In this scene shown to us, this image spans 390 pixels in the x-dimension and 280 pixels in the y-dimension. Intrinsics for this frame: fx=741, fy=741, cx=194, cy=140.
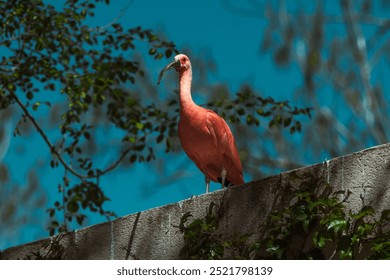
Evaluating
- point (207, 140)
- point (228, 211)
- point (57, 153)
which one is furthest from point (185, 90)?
point (57, 153)

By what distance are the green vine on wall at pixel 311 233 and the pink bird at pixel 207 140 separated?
2.38 feet

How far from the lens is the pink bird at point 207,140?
5379 millimetres

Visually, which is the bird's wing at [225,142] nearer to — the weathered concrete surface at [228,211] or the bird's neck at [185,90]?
the bird's neck at [185,90]

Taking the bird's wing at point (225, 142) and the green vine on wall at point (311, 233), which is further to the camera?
the bird's wing at point (225, 142)

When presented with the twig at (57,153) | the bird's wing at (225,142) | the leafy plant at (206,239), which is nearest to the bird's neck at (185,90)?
the bird's wing at (225,142)

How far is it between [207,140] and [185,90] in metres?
0.43

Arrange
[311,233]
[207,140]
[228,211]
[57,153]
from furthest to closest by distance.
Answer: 1. [57,153]
2. [207,140]
3. [228,211]
4. [311,233]

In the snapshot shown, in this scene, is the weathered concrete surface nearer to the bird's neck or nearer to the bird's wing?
the bird's wing

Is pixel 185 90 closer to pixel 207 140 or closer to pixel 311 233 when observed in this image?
pixel 207 140

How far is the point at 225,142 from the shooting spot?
17.9ft

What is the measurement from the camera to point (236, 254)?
458 centimetres
